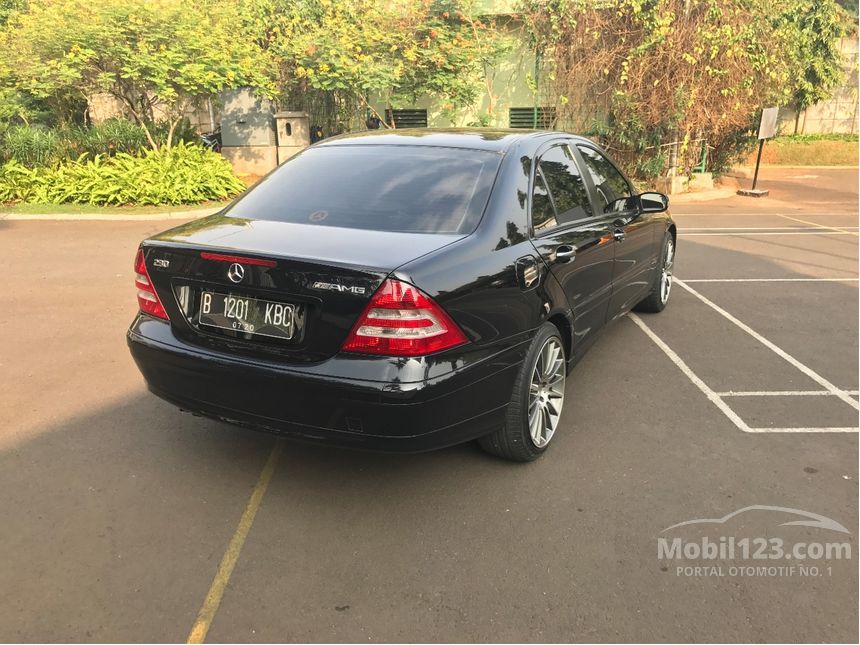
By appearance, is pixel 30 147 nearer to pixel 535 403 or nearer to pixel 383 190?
pixel 383 190

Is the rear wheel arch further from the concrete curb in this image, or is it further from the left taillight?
the concrete curb

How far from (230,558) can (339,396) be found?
0.81m

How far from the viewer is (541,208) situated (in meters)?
3.64

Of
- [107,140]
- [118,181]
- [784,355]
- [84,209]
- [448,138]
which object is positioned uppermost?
[448,138]

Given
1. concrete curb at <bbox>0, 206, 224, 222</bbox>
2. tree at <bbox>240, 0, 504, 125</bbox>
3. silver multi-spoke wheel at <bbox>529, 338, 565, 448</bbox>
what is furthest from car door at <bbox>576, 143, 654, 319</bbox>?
tree at <bbox>240, 0, 504, 125</bbox>

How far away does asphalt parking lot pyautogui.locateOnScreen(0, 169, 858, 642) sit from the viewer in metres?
2.47

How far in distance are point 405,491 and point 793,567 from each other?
1701 millimetres

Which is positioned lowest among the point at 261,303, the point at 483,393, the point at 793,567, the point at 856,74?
the point at 793,567

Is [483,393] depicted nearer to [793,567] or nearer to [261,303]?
[261,303]

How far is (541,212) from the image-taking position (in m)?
3.63

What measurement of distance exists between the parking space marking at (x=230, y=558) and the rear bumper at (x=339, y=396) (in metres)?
0.43

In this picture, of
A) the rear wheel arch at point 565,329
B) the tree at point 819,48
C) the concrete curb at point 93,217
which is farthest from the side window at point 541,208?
the tree at point 819,48

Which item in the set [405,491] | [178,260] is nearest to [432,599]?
[405,491]

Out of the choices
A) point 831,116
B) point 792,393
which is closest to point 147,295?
point 792,393
